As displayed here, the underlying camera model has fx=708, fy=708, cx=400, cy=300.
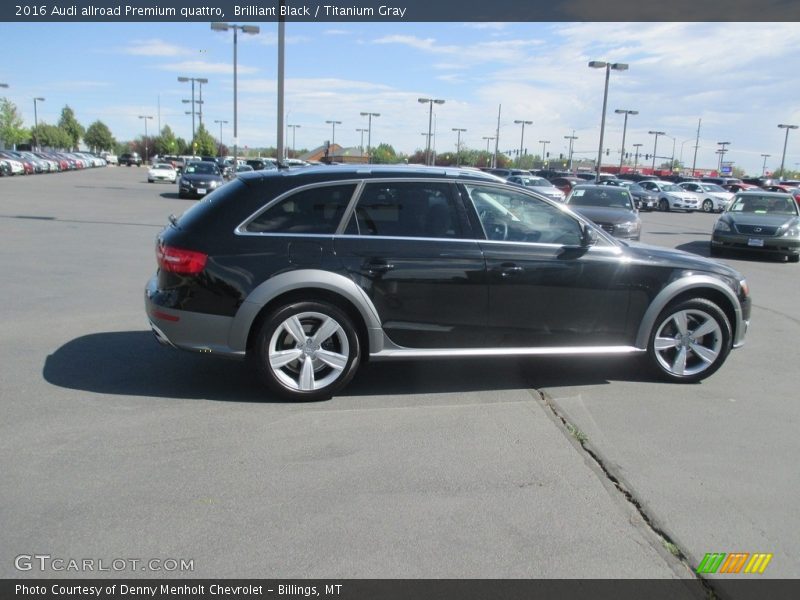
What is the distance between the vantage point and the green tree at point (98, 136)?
132 m

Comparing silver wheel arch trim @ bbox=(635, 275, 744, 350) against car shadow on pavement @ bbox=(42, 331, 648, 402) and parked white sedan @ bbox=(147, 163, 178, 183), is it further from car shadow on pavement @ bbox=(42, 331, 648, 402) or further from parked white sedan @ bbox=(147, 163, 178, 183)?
parked white sedan @ bbox=(147, 163, 178, 183)

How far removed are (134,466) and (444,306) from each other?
97.4 inches

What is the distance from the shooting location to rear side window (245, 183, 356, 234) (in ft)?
17.3

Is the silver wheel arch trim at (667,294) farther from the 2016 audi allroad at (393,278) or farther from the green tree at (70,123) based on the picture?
the green tree at (70,123)

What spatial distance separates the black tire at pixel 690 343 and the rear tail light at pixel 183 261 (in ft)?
12.2

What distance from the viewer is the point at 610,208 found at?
55.8 ft

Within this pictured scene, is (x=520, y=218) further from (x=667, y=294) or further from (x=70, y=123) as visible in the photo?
(x=70, y=123)

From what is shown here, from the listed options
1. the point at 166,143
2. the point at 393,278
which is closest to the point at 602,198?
the point at 393,278

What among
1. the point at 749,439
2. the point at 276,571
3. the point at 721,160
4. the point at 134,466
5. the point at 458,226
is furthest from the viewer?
the point at 721,160

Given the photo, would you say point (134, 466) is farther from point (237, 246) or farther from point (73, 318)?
point (73, 318)

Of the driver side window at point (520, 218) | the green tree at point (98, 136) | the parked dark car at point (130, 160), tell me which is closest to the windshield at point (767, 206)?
the driver side window at point (520, 218)

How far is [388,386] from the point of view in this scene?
5.79 meters

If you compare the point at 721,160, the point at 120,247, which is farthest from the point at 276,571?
the point at 721,160

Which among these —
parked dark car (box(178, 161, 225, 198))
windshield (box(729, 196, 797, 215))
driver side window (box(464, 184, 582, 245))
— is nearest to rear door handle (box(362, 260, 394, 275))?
driver side window (box(464, 184, 582, 245))
